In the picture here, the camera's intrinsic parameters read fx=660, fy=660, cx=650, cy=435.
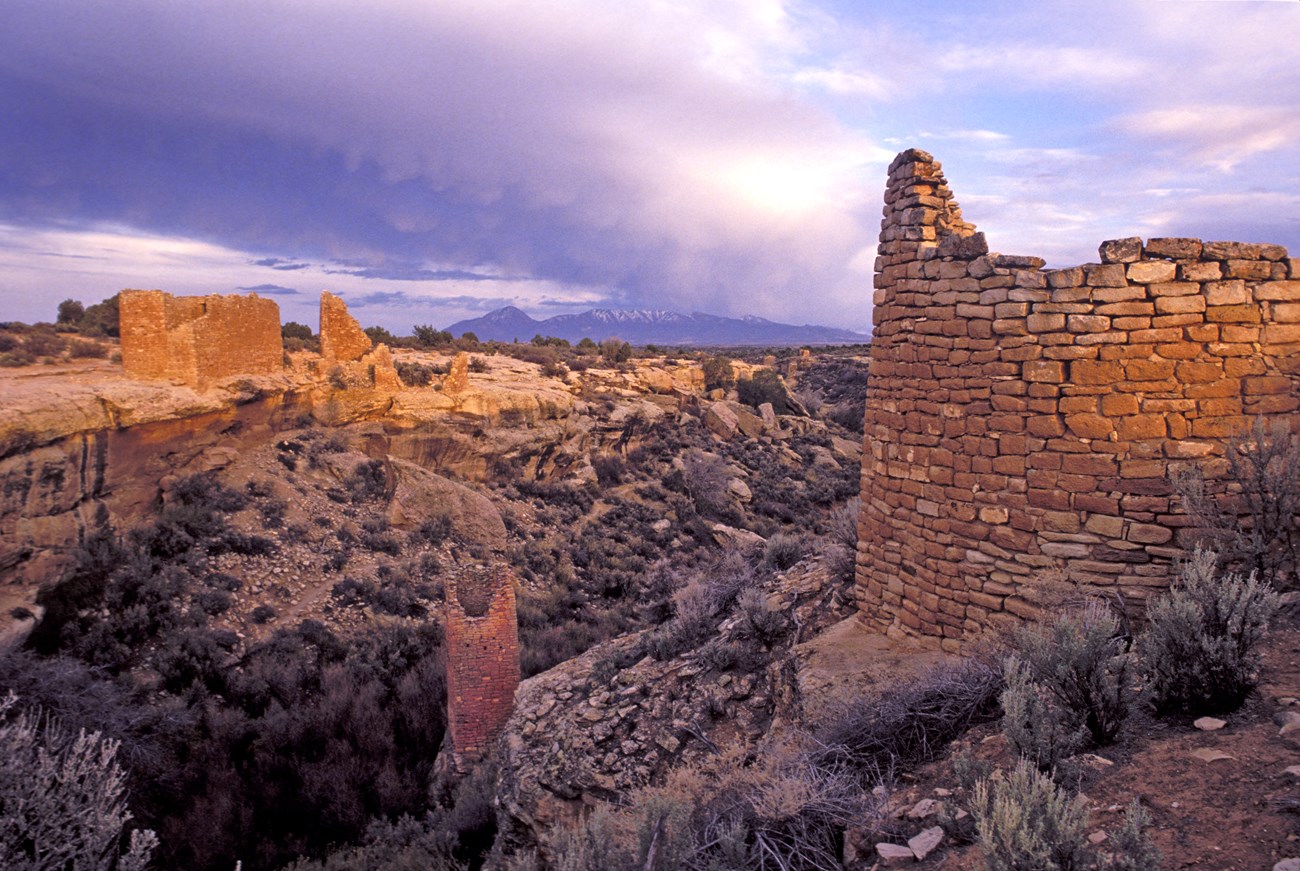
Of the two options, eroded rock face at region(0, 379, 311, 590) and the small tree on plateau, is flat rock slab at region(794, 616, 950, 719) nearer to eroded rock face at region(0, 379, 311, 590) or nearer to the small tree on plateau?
eroded rock face at region(0, 379, 311, 590)

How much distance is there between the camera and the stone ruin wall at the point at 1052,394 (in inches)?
165

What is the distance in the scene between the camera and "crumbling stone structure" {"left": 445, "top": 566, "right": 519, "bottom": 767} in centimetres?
834

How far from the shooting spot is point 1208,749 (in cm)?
270

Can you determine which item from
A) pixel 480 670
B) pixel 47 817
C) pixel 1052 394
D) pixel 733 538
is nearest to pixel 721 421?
pixel 733 538

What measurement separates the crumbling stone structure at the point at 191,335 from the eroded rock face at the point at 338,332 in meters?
1.82

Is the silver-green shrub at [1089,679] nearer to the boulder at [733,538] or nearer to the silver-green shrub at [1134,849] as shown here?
the silver-green shrub at [1134,849]

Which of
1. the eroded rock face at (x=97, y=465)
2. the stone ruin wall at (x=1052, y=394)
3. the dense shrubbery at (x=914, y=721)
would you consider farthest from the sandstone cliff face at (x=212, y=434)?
the dense shrubbery at (x=914, y=721)

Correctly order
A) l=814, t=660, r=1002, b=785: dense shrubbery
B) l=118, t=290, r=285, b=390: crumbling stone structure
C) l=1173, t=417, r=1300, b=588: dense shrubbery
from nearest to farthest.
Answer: l=814, t=660, r=1002, b=785: dense shrubbery, l=1173, t=417, r=1300, b=588: dense shrubbery, l=118, t=290, r=285, b=390: crumbling stone structure

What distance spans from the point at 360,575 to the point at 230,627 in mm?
2590

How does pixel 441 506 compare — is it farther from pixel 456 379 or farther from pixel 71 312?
pixel 71 312

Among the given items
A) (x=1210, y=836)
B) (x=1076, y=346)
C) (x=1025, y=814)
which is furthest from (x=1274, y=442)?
(x=1025, y=814)

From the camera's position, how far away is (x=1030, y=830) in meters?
1.98

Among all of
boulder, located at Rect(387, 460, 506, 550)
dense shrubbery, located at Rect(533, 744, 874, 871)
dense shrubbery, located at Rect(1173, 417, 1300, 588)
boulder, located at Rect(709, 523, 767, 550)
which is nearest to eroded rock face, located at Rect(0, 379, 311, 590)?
boulder, located at Rect(387, 460, 506, 550)

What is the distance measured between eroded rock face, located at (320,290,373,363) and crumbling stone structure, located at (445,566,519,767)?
11.4 metres
